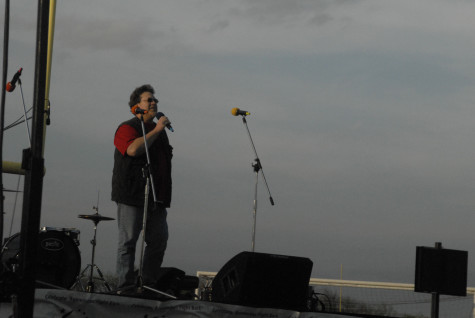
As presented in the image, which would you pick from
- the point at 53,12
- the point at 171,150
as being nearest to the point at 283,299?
the point at 171,150

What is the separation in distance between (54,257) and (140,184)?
1.61 metres

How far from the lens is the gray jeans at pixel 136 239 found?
5.78 meters

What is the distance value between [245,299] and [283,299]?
300mm

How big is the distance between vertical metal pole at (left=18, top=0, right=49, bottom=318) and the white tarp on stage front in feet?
5.27

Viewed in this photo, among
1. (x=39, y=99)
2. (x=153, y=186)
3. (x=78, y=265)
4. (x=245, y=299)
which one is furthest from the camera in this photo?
(x=78, y=265)

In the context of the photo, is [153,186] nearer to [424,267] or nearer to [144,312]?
[144,312]

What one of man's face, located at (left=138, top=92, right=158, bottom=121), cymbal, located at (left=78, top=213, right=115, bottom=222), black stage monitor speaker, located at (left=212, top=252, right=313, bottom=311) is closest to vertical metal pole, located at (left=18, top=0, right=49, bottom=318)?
black stage monitor speaker, located at (left=212, top=252, right=313, bottom=311)

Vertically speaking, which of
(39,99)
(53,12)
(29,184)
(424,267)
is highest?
(53,12)

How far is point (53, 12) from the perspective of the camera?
6.46 m

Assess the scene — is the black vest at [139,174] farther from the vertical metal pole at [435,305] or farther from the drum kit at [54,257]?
the vertical metal pole at [435,305]

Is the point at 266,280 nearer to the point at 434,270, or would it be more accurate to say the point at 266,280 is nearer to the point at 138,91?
the point at 434,270

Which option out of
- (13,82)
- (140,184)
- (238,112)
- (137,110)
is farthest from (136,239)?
(238,112)

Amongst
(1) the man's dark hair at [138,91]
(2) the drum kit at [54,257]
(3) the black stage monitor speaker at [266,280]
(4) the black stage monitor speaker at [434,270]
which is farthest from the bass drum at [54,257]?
(4) the black stage monitor speaker at [434,270]

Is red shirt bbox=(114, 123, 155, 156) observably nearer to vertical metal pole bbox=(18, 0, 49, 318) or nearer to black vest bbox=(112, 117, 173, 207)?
black vest bbox=(112, 117, 173, 207)
